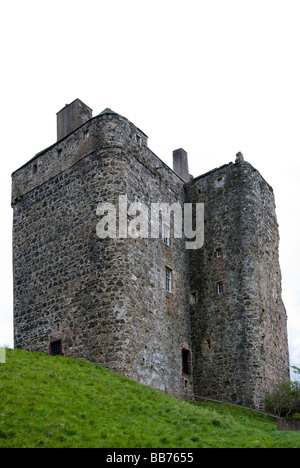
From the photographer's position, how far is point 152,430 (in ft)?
57.9

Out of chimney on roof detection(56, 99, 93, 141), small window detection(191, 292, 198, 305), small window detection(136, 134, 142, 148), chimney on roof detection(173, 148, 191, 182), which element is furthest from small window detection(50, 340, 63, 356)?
chimney on roof detection(173, 148, 191, 182)

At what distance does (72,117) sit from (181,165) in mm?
7693

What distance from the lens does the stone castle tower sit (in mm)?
26234

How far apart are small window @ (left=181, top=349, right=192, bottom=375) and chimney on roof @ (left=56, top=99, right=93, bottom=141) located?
13.0 meters

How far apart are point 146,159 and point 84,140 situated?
3.36 meters

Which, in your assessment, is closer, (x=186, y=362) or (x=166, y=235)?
(x=186, y=362)

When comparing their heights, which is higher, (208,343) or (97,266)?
(97,266)

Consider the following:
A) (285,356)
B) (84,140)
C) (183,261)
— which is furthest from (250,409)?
(84,140)

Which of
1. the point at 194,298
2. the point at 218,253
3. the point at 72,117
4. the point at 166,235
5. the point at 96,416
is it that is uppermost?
the point at 72,117

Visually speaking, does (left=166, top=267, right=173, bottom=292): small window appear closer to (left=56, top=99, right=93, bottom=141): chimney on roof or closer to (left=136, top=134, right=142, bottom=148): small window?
(left=136, top=134, right=142, bottom=148): small window

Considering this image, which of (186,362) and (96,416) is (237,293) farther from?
(96,416)

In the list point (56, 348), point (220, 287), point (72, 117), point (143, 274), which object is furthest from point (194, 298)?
point (72, 117)

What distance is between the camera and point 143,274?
27.5m
